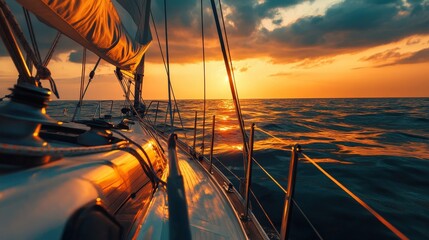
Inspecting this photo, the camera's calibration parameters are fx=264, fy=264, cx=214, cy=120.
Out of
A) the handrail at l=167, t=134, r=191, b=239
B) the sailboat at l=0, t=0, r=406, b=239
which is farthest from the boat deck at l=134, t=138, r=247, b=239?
the handrail at l=167, t=134, r=191, b=239

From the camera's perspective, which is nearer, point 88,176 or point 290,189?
point 88,176

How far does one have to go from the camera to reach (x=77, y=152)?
147 centimetres

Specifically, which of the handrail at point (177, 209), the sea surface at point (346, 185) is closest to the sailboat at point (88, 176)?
the handrail at point (177, 209)

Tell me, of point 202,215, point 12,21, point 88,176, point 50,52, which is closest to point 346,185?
point 202,215

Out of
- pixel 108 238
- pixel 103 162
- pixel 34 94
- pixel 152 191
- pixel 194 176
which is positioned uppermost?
pixel 34 94

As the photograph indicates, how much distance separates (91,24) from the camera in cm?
201

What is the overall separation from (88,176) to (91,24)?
1245 millimetres

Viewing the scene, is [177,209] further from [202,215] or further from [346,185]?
[346,185]

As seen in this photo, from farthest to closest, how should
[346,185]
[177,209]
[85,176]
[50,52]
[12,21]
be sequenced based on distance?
[346,185], [50,52], [12,21], [85,176], [177,209]

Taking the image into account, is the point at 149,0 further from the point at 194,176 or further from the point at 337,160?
the point at 337,160

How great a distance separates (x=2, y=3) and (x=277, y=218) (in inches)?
162

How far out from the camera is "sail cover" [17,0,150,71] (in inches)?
63.4

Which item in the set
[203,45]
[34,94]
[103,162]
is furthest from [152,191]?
[203,45]

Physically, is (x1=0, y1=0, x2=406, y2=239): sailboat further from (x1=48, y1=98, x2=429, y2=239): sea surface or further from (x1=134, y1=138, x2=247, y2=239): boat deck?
(x1=48, y1=98, x2=429, y2=239): sea surface
